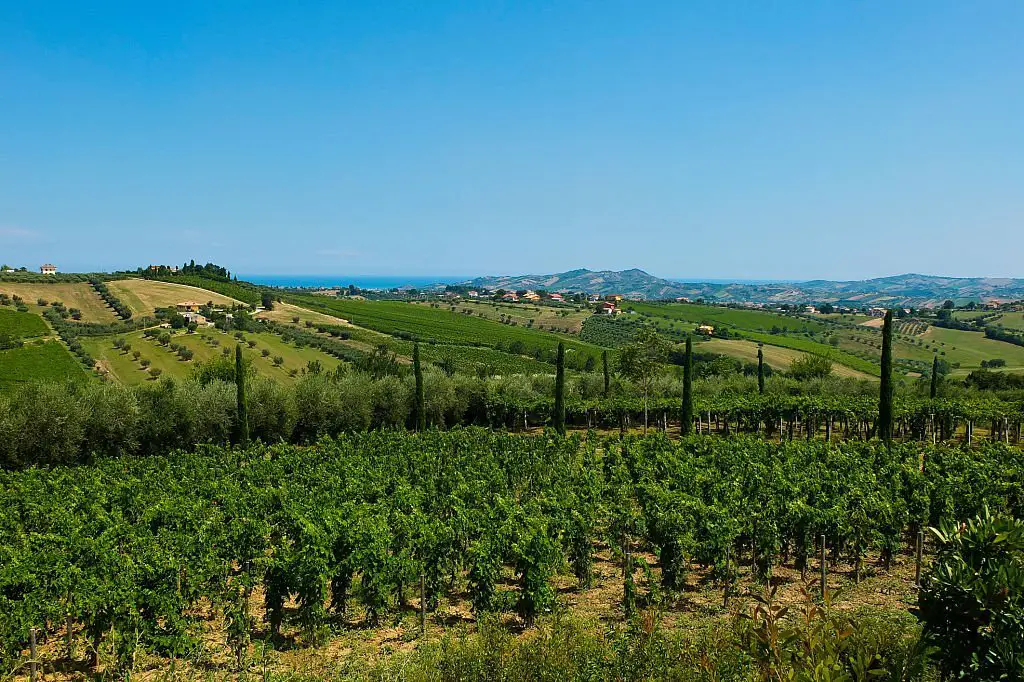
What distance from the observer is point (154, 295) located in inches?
4259

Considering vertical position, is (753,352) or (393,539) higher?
(393,539)

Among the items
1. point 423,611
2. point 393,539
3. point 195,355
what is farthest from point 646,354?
point 195,355

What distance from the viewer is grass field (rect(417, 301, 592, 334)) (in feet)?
497

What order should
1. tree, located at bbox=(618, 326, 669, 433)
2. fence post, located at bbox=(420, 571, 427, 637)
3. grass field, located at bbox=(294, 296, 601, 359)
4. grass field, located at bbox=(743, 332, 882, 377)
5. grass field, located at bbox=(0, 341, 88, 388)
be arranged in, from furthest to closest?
grass field, located at bbox=(294, 296, 601, 359) → grass field, located at bbox=(743, 332, 882, 377) → tree, located at bbox=(618, 326, 669, 433) → grass field, located at bbox=(0, 341, 88, 388) → fence post, located at bbox=(420, 571, 427, 637)

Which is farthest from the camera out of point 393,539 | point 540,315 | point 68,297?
point 540,315

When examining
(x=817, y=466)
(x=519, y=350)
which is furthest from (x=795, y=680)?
(x=519, y=350)

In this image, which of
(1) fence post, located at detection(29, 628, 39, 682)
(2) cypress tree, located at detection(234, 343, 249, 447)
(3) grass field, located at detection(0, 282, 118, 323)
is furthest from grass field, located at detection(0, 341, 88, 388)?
(1) fence post, located at detection(29, 628, 39, 682)

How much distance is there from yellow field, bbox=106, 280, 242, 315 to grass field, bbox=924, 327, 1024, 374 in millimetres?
144447

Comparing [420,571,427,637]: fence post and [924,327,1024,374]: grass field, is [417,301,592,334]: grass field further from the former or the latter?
[420,571,427,637]: fence post

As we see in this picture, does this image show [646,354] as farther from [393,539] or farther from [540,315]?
[540,315]

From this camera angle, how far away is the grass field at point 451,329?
366ft

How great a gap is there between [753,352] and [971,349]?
6039 cm

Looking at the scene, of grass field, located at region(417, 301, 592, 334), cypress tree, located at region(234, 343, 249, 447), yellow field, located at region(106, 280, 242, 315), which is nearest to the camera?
cypress tree, located at region(234, 343, 249, 447)

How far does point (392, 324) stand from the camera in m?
127
